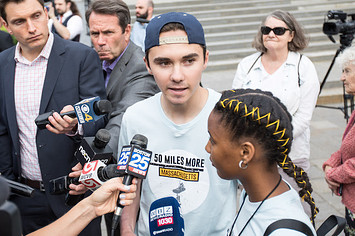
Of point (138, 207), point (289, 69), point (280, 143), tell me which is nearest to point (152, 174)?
point (138, 207)

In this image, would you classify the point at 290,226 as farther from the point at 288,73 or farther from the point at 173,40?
the point at 288,73

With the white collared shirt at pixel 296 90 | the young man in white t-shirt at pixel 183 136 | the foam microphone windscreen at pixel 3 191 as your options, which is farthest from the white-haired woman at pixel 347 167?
the foam microphone windscreen at pixel 3 191

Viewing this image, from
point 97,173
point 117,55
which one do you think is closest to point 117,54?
point 117,55

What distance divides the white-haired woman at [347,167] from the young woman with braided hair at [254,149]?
1.41 meters

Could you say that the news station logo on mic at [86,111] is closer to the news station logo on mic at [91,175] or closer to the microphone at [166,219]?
the news station logo on mic at [91,175]

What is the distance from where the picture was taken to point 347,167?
9.48ft

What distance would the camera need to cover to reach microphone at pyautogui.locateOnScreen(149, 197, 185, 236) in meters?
1.81

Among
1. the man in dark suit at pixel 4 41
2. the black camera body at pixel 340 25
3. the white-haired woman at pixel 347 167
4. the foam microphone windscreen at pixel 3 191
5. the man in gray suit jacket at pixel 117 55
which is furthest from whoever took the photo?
the black camera body at pixel 340 25

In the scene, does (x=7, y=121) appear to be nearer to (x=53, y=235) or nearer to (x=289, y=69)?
(x=53, y=235)

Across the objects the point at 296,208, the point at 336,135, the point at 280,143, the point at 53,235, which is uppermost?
the point at 280,143

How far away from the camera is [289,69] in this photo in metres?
3.78

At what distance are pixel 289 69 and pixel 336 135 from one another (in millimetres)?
3131

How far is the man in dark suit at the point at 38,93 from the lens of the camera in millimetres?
2584

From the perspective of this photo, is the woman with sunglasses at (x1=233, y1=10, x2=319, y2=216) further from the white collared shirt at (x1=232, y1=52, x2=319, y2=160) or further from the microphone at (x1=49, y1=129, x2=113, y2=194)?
the microphone at (x1=49, y1=129, x2=113, y2=194)
